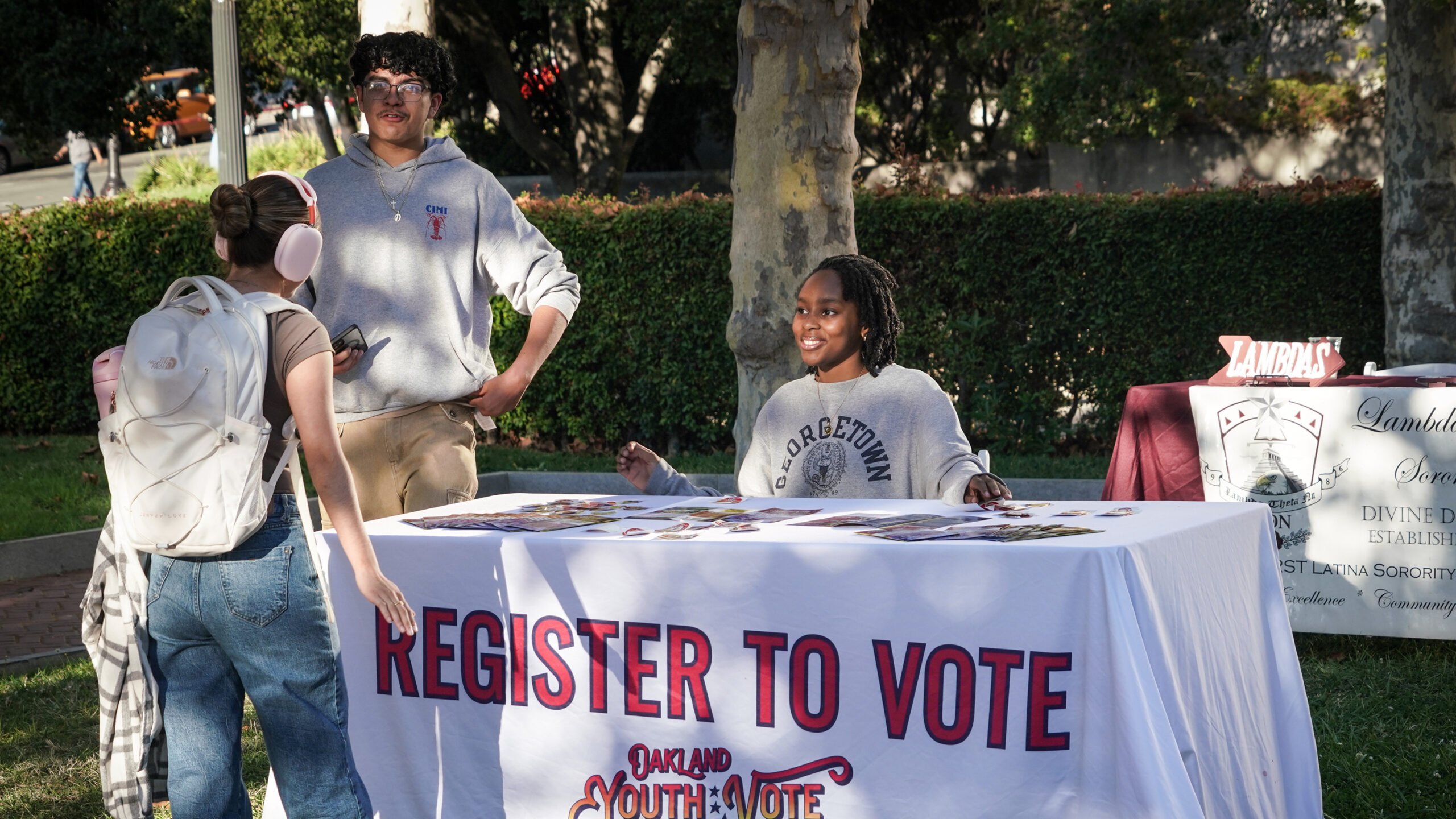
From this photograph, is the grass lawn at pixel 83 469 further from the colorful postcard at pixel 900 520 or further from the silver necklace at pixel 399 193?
the colorful postcard at pixel 900 520

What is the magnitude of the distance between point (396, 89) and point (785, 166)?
2.95 meters

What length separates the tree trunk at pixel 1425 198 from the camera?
9.11 m

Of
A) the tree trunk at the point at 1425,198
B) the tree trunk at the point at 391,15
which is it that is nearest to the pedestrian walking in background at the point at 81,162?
the tree trunk at the point at 391,15

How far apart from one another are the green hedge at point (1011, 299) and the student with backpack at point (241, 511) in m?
7.81

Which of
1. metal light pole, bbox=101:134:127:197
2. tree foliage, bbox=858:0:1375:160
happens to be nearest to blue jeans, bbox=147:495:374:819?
tree foliage, bbox=858:0:1375:160

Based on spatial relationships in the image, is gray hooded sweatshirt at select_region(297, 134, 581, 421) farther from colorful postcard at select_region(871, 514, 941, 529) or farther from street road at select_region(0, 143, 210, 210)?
street road at select_region(0, 143, 210, 210)

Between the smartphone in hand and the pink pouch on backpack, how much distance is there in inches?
38.6

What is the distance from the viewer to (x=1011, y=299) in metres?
10.3

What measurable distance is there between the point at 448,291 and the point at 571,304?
1.21ft

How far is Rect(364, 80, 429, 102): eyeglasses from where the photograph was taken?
4012 mm

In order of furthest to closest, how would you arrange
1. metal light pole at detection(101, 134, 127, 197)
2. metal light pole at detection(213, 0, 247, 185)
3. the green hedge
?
metal light pole at detection(101, 134, 127, 197) → the green hedge → metal light pole at detection(213, 0, 247, 185)

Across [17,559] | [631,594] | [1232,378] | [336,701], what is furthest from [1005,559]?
[17,559]

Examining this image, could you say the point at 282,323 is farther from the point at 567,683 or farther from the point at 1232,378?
the point at 1232,378

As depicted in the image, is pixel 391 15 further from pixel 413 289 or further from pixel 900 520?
pixel 900 520
